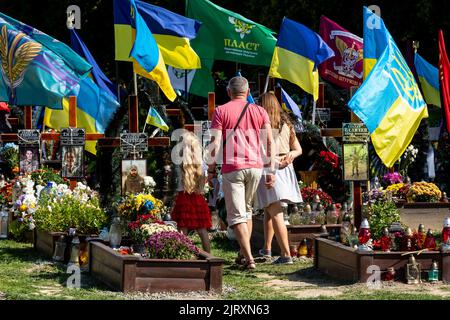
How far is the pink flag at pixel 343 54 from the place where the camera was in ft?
60.5

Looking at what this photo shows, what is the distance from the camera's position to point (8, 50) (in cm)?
1526

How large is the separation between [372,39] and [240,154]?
2.10m

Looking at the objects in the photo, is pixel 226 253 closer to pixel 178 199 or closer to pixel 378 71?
pixel 178 199

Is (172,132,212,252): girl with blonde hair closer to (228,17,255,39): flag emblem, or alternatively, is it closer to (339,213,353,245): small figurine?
(339,213,353,245): small figurine

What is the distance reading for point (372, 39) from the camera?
1266 cm

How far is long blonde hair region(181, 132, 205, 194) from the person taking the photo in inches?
513

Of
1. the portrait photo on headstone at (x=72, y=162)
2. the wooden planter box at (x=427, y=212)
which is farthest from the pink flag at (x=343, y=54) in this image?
the portrait photo on headstone at (x=72, y=162)

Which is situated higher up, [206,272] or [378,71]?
[378,71]

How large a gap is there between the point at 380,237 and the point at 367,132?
5.01 feet

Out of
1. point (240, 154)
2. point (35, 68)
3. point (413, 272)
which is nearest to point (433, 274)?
point (413, 272)

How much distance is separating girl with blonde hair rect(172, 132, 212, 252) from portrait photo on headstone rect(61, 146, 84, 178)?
3226mm

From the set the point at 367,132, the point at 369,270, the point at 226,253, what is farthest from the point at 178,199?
the point at 369,270

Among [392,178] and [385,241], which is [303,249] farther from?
[392,178]

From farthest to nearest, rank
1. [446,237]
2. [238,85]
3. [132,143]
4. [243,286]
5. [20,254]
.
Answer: [132,143]
[20,254]
[238,85]
[446,237]
[243,286]
